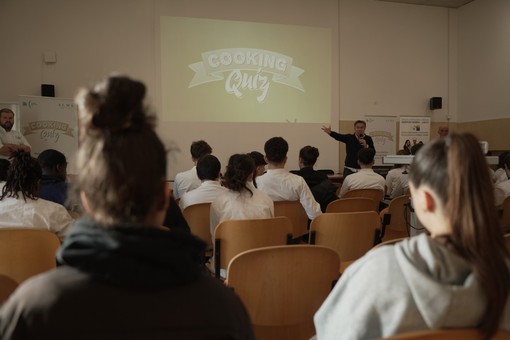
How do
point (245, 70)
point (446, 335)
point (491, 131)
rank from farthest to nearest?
point (491, 131) → point (245, 70) → point (446, 335)

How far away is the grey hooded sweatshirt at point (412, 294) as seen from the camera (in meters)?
0.94

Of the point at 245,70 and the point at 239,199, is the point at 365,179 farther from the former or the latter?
the point at 245,70

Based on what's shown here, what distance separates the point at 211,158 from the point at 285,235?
42.6 inches

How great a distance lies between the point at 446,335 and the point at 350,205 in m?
2.51

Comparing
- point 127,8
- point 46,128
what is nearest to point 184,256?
Answer: point 46,128

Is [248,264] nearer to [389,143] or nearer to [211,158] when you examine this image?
[211,158]

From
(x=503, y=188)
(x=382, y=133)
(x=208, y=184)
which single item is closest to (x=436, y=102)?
(x=382, y=133)

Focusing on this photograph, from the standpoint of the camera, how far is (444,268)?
96cm

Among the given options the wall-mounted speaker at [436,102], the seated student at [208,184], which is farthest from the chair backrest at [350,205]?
the wall-mounted speaker at [436,102]

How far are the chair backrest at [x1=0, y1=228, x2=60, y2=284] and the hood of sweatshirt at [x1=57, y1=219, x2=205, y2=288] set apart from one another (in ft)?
4.60

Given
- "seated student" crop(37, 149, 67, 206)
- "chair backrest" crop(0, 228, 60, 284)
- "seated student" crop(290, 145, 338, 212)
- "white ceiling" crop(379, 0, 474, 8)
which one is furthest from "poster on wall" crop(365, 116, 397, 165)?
"chair backrest" crop(0, 228, 60, 284)

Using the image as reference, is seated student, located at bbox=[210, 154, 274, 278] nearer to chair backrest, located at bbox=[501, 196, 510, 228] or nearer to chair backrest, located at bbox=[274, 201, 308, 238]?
chair backrest, located at bbox=[274, 201, 308, 238]

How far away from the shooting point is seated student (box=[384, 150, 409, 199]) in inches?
181

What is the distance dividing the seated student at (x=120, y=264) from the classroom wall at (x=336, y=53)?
17.2 ft
